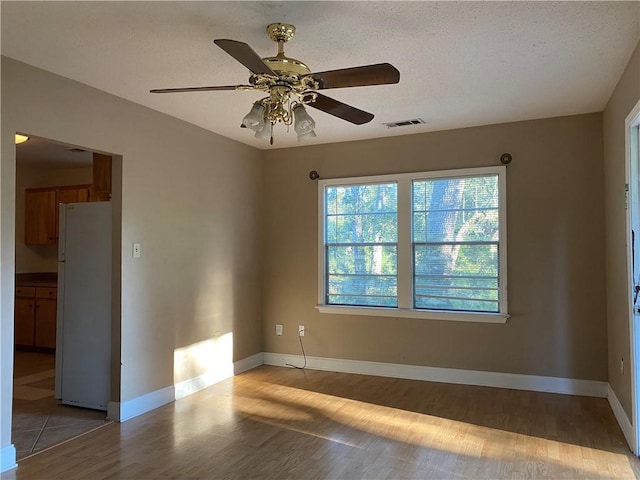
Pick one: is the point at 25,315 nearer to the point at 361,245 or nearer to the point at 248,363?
the point at 248,363

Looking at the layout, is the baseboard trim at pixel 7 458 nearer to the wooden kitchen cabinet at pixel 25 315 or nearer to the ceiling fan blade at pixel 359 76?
the ceiling fan blade at pixel 359 76

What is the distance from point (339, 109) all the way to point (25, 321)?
5.63 m

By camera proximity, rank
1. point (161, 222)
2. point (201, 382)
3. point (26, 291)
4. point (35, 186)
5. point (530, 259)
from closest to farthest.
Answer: point (161, 222) < point (530, 259) < point (201, 382) < point (26, 291) < point (35, 186)

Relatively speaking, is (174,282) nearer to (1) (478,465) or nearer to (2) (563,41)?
(1) (478,465)

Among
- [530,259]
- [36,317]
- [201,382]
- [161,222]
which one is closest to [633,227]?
[530,259]

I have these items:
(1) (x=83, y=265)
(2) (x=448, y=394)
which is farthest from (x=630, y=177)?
(1) (x=83, y=265)

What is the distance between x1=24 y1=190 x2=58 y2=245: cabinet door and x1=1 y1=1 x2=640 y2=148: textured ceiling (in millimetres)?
3714

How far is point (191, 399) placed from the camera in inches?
167

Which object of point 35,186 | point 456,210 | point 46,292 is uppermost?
point 35,186

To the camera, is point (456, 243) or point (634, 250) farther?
point (456, 243)

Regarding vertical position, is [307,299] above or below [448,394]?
above

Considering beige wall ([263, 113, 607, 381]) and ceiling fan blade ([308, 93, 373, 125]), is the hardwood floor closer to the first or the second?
beige wall ([263, 113, 607, 381])

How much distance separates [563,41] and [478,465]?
101 inches

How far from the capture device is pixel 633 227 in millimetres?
3053
